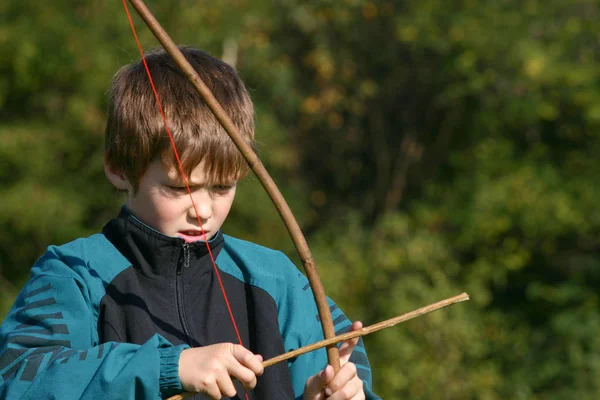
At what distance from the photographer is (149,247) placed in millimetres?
2018

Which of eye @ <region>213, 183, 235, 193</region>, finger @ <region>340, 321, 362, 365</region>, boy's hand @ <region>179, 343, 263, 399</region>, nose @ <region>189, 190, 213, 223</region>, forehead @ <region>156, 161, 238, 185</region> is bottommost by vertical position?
finger @ <region>340, 321, 362, 365</region>

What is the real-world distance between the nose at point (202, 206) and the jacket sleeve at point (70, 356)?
28 cm

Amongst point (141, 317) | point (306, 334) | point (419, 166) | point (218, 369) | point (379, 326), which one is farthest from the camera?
point (419, 166)

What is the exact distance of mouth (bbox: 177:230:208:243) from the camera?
6.71 ft

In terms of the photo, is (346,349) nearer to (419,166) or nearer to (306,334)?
(306,334)

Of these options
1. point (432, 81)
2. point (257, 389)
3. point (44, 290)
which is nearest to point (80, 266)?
point (44, 290)

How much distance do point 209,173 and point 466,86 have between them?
225 inches

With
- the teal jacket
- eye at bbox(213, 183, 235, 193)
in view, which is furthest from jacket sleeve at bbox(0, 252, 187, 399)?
eye at bbox(213, 183, 235, 193)

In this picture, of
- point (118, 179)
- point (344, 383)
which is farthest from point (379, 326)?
point (118, 179)

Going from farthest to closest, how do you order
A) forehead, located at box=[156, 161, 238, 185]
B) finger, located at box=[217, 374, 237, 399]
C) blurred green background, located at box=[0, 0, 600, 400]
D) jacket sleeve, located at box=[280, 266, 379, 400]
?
1. blurred green background, located at box=[0, 0, 600, 400]
2. jacket sleeve, located at box=[280, 266, 379, 400]
3. forehead, located at box=[156, 161, 238, 185]
4. finger, located at box=[217, 374, 237, 399]

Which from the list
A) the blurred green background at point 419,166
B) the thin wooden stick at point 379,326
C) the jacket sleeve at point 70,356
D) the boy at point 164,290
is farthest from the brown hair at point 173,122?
the blurred green background at point 419,166

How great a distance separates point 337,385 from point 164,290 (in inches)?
17.2

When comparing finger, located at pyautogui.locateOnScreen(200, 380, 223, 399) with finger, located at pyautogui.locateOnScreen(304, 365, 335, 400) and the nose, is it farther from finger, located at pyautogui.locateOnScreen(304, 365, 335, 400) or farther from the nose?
the nose

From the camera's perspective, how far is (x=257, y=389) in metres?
2.07
